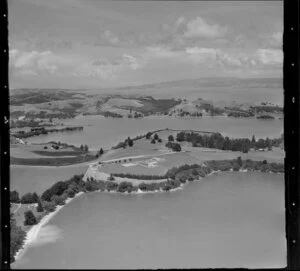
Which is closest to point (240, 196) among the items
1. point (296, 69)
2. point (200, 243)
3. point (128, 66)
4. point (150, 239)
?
point (200, 243)

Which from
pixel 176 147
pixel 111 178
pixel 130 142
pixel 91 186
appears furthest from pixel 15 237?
pixel 176 147

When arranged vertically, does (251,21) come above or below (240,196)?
above

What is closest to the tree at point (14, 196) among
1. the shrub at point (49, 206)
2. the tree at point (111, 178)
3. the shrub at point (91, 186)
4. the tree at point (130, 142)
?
the shrub at point (49, 206)

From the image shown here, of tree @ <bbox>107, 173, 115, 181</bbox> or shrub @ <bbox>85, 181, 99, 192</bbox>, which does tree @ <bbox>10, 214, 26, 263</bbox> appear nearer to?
shrub @ <bbox>85, 181, 99, 192</bbox>

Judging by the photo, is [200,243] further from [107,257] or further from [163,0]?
[163,0]

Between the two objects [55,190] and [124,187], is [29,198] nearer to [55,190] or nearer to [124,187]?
[55,190]

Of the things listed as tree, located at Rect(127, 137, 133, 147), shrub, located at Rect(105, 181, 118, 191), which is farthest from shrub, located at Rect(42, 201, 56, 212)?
tree, located at Rect(127, 137, 133, 147)

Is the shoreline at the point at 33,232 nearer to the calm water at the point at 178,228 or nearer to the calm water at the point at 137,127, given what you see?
the calm water at the point at 178,228
